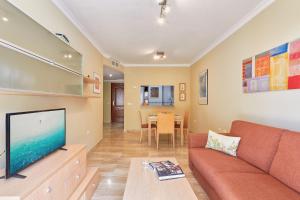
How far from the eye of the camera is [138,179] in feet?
5.83

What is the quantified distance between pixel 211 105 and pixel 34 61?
389 cm

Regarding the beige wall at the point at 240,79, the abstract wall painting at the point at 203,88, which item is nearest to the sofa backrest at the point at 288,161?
the beige wall at the point at 240,79

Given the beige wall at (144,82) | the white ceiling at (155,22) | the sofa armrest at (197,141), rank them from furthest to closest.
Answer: the beige wall at (144,82), the sofa armrest at (197,141), the white ceiling at (155,22)

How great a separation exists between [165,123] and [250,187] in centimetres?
297

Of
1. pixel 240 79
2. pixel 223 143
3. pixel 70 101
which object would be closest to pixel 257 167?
pixel 223 143

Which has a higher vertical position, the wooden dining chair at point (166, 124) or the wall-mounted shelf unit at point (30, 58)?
the wall-mounted shelf unit at point (30, 58)

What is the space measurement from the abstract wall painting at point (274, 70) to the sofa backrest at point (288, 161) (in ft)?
2.17

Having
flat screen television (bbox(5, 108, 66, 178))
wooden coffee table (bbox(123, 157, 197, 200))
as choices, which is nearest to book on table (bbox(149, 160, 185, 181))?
wooden coffee table (bbox(123, 157, 197, 200))

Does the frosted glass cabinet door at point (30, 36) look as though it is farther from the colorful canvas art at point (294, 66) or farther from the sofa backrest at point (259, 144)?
the colorful canvas art at point (294, 66)

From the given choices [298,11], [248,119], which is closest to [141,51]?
[248,119]

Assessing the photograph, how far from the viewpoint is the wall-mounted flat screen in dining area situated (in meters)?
6.53

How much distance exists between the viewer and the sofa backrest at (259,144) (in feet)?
5.97

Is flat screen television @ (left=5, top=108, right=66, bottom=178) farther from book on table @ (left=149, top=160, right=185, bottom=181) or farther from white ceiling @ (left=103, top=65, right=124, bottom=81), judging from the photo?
white ceiling @ (left=103, top=65, right=124, bottom=81)

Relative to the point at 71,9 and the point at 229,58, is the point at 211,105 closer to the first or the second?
the point at 229,58
